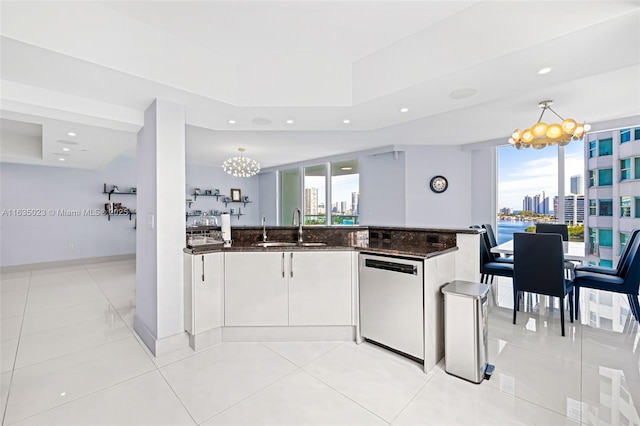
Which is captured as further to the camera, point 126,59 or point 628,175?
point 628,175

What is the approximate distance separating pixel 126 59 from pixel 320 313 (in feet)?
8.36

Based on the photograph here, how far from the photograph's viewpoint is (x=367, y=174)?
647 centimetres

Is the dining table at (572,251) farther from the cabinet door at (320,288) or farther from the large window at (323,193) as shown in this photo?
the large window at (323,193)

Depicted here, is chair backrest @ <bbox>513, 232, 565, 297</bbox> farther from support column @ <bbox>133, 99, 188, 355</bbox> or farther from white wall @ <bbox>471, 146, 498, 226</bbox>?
support column @ <bbox>133, 99, 188, 355</bbox>

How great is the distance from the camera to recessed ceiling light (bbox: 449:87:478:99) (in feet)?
7.79

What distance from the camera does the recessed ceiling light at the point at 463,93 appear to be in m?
2.38

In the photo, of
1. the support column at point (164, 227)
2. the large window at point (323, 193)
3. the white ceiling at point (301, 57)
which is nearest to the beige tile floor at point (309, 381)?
the support column at point (164, 227)

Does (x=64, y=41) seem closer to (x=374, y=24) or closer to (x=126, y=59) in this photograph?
(x=126, y=59)

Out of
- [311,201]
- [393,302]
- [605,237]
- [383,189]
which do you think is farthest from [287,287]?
[311,201]

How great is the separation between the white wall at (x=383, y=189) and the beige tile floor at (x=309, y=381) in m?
3.20

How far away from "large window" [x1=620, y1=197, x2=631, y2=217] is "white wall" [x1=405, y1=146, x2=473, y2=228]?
84.8 inches

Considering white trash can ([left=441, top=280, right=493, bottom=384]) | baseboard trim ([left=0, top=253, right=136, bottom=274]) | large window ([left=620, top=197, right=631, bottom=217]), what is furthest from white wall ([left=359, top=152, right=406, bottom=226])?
baseboard trim ([left=0, top=253, right=136, bottom=274])

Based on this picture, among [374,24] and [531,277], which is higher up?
[374,24]

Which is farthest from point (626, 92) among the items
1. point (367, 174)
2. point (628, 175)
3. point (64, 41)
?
point (64, 41)
